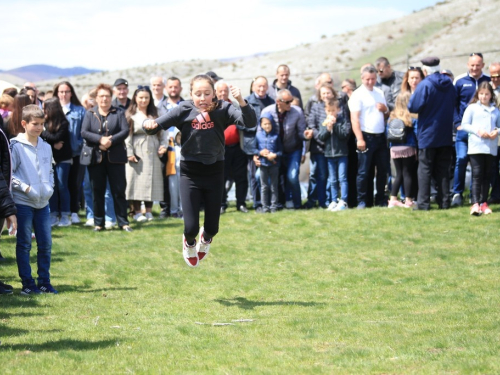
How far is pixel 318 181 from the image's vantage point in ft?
50.7

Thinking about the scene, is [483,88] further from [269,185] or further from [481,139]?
[269,185]

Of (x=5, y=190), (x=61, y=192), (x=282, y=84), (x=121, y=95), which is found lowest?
(x=61, y=192)

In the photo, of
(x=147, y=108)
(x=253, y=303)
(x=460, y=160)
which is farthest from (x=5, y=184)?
(x=460, y=160)

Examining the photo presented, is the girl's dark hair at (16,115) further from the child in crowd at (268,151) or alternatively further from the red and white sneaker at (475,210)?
the red and white sneaker at (475,210)

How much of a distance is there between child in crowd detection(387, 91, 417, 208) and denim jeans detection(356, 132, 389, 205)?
27 cm

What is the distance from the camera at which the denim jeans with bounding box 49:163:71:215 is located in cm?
1420

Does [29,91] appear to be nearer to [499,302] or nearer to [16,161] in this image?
[16,161]

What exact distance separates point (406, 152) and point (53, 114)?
616 centimetres

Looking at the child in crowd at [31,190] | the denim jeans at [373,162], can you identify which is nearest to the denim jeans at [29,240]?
the child in crowd at [31,190]

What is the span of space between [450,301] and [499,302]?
502 mm

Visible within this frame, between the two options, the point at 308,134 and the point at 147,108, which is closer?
the point at 147,108

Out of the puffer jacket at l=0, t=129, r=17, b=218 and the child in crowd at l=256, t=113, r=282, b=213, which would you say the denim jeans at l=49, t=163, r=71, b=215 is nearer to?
the child in crowd at l=256, t=113, r=282, b=213

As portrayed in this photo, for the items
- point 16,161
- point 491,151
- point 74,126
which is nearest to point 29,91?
point 74,126

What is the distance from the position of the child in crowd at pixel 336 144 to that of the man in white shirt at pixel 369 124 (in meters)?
0.23
